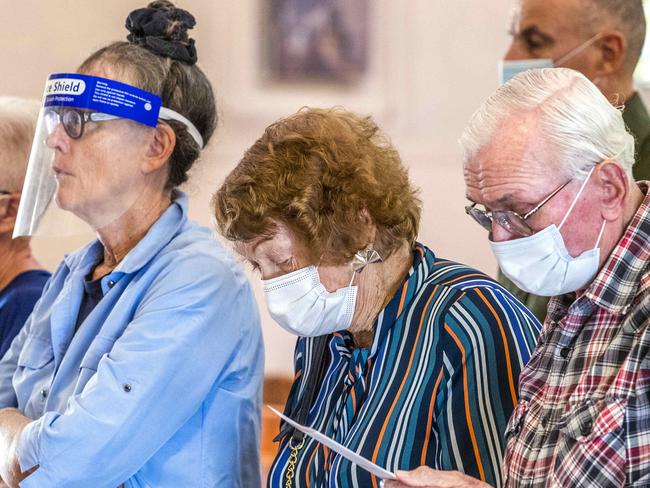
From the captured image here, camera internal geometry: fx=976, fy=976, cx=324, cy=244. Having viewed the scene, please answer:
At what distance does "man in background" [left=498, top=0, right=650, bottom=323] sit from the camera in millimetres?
2971

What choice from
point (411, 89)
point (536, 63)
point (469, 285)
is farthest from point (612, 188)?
point (411, 89)

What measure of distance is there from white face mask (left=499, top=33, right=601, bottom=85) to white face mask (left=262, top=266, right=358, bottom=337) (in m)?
1.21

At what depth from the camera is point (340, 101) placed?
4.65 m

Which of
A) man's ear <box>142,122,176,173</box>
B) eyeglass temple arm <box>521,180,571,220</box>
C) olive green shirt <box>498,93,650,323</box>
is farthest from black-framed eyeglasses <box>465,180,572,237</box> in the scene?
man's ear <box>142,122,176,173</box>

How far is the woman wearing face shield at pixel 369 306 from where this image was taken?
6.06 ft

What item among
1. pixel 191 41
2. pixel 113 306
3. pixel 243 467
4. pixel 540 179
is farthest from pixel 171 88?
pixel 540 179

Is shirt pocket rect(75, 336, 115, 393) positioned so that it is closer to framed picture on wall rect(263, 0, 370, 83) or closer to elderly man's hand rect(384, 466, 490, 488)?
elderly man's hand rect(384, 466, 490, 488)

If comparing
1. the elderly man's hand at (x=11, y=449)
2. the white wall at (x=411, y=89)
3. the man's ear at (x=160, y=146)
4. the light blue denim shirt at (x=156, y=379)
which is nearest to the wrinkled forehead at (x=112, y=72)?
the man's ear at (x=160, y=146)

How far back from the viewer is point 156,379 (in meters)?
2.11

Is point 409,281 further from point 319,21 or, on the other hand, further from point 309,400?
point 319,21

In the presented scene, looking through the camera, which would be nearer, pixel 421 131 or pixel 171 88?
pixel 171 88

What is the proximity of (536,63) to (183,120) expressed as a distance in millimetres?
1214

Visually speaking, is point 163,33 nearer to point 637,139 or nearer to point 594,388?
point 637,139

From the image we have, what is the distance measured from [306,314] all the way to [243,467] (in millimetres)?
486
